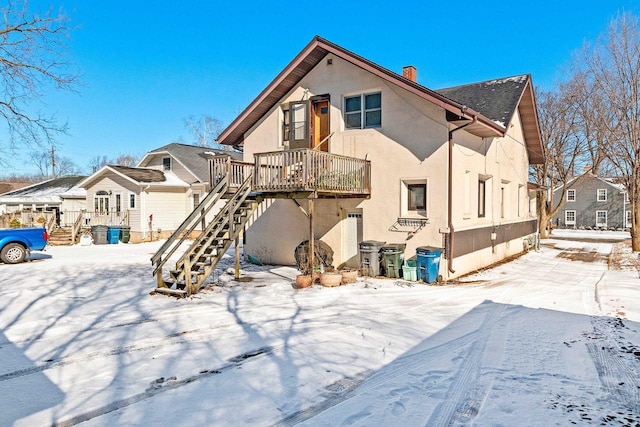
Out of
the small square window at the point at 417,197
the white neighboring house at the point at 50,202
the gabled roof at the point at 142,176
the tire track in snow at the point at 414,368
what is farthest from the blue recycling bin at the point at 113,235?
the tire track in snow at the point at 414,368

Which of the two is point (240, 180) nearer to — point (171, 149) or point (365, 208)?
point (365, 208)

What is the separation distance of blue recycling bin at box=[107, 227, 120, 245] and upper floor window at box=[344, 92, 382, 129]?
16330 millimetres

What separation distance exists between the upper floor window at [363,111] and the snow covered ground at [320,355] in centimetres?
560

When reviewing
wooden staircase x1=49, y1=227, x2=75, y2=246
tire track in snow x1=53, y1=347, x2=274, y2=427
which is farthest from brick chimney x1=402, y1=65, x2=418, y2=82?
wooden staircase x1=49, y1=227, x2=75, y2=246

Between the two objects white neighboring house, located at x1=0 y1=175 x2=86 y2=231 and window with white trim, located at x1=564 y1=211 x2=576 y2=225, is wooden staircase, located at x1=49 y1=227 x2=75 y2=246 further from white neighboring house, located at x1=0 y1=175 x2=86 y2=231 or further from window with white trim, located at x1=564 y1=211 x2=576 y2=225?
window with white trim, located at x1=564 y1=211 x2=576 y2=225

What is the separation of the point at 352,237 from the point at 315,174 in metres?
3.57

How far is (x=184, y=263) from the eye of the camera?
1007 centimetres

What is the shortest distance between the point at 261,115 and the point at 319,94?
2.51 meters

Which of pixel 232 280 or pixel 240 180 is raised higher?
pixel 240 180

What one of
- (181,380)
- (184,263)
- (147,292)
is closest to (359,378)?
(181,380)

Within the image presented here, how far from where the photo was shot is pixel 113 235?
24328mm

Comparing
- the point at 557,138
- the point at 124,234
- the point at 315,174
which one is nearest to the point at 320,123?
the point at 315,174

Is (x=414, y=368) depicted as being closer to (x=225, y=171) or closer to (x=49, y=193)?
(x=225, y=171)

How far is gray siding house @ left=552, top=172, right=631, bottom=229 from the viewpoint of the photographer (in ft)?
141
